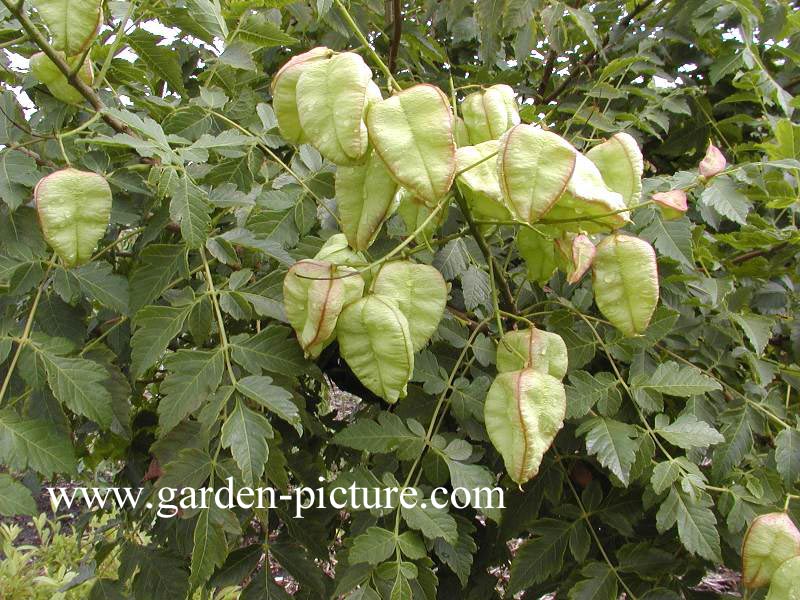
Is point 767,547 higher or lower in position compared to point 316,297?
lower

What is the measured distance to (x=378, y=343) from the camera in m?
0.87

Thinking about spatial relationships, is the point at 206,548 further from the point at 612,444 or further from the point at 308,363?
the point at 612,444

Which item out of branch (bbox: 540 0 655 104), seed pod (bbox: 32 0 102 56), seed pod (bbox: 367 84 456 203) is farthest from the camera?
branch (bbox: 540 0 655 104)

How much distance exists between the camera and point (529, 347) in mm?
979

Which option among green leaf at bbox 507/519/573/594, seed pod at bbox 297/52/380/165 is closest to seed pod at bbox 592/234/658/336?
seed pod at bbox 297/52/380/165

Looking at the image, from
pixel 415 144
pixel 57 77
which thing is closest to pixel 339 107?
pixel 415 144

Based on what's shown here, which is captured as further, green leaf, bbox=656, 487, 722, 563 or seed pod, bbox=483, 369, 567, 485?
green leaf, bbox=656, 487, 722, 563

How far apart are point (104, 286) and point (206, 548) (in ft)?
1.43

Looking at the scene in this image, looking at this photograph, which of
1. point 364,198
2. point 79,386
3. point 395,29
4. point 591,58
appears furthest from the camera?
point 591,58

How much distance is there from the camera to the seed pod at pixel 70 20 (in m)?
0.85

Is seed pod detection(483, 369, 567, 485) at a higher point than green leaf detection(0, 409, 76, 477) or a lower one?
higher

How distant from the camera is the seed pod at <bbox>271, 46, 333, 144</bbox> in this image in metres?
0.87

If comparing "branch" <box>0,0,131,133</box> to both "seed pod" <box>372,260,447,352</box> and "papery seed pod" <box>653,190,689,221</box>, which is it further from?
"papery seed pod" <box>653,190,689,221</box>

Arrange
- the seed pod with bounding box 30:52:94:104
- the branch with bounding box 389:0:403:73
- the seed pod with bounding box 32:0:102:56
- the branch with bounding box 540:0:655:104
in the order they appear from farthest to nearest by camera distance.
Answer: the branch with bounding box 540:0:655:104
the branch with bounding box 389:0:403:73
the seed pod with bounding box 30:52:94:104
the seed pod with bounding box 32:0:102:56
